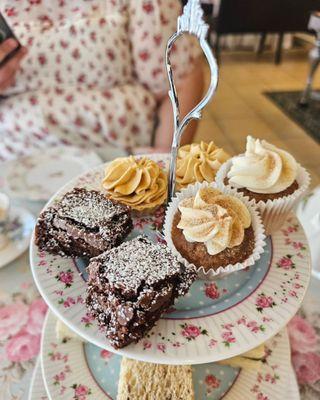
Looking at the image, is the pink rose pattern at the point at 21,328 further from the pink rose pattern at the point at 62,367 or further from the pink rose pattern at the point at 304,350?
the pink rose pattern at the point at 304,350

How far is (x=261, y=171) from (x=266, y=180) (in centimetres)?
2

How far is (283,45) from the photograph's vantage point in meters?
4.55

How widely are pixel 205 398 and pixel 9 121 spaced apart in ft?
3.89

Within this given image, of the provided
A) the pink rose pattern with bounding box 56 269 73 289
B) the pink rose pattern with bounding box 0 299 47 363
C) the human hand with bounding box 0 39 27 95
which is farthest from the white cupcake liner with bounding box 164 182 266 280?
the human hand with bounding box 0 39 27 95

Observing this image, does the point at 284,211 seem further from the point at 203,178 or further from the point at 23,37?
the point at 23,37

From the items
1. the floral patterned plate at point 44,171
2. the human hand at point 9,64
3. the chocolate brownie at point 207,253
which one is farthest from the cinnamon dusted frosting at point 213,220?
the human hand at point 9,64

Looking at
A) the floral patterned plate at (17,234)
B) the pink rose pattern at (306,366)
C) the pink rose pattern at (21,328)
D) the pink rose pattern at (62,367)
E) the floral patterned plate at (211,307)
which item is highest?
the floral patterned plate at (211,307)

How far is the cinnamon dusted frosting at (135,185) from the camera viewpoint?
0.76 metres

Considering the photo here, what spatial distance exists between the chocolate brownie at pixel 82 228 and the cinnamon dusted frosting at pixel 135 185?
68 millimetres

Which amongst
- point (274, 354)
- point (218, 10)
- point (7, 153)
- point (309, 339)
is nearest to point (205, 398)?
point (274, 354)

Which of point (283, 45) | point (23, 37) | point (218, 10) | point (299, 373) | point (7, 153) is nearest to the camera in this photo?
point (299, 373)

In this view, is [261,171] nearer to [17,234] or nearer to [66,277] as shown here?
[66,277]

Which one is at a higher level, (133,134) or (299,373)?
(133,134)

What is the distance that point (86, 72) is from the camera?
1.47 meters
